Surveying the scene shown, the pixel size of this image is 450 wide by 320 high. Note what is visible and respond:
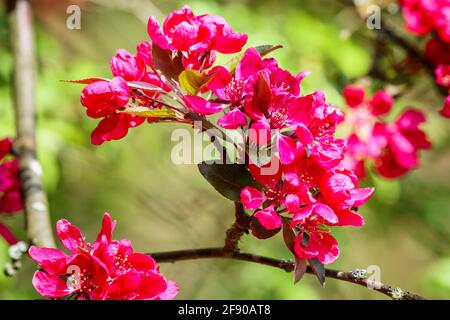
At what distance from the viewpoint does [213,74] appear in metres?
0.70

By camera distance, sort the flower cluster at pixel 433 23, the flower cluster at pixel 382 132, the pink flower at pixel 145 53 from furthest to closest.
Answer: the flower cluster at pixel 382 132 < the flower cluster at pixel 433 23 < the pink flower at pixel 145 53

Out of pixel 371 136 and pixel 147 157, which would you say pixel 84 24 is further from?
pixel 371 136

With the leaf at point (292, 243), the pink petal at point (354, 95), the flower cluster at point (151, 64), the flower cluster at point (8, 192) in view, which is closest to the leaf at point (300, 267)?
the leaf at point (292, 243)

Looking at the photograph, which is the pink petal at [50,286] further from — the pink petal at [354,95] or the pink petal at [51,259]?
the pink petal at [354,95]

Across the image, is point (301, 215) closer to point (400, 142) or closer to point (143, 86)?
point (143, 86)

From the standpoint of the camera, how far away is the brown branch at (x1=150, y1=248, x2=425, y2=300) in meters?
0.72

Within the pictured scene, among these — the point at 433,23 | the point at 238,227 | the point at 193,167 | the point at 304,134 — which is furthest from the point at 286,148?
the point at 193,167

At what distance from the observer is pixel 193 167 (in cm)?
239

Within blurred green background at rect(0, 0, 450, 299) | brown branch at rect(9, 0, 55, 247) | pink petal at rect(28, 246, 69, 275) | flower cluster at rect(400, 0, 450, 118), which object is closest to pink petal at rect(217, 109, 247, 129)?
pink petal at rect(28, 246, 69, 275)

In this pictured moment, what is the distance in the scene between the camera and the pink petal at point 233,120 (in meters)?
0.69

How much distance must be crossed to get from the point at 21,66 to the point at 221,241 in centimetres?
83

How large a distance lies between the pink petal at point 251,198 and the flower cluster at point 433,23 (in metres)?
0.58

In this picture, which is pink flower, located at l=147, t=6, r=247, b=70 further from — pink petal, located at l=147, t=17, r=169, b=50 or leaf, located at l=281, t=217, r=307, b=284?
leaf, located at l=281, t=217, r=307, b=284

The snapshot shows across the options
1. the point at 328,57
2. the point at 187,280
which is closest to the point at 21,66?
the point at 328,57
